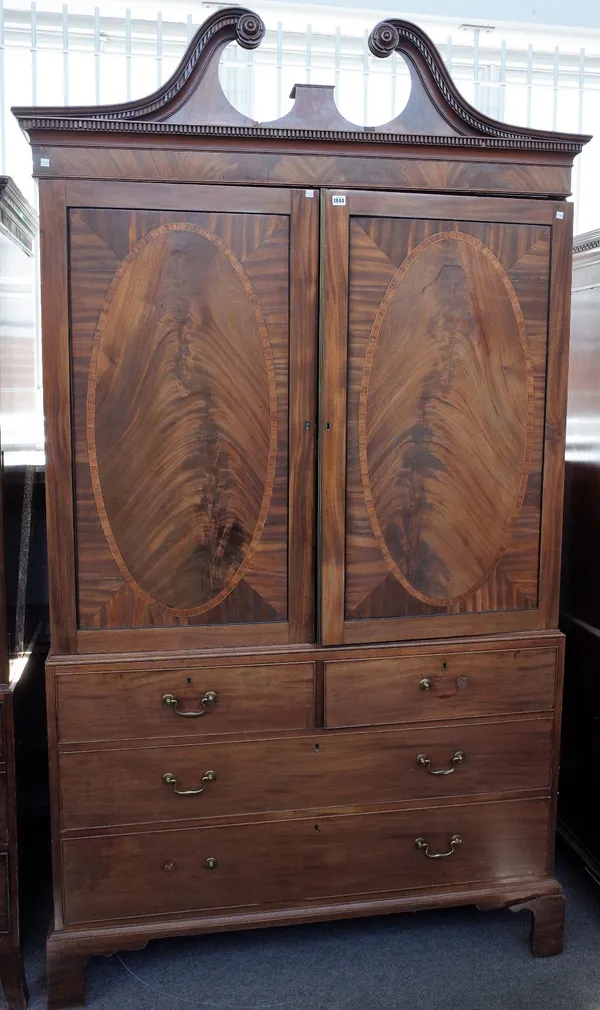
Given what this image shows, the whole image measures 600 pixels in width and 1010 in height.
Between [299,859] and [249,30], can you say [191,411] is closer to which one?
[249,30]

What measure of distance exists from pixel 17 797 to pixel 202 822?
0.41 meters

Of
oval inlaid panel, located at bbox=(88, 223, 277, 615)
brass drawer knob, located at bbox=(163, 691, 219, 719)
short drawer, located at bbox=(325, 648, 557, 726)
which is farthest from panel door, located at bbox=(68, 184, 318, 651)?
short drawer, located at bbox=(325, 648, 557, 726)

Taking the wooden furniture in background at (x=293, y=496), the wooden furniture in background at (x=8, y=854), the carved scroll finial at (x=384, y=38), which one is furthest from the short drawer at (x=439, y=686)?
the carved scroll finial at (x=384, y=38)

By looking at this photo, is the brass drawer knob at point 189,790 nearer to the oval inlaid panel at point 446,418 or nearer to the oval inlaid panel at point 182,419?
the oval inlaid panel at point 182,419

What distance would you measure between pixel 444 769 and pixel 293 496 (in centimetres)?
73

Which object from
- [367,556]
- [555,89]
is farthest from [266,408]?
[555,89]

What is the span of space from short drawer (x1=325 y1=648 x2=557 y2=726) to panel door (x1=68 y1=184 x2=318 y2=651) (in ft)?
0.70

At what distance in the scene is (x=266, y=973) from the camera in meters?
1.93

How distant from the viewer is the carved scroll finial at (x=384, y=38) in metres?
1.70

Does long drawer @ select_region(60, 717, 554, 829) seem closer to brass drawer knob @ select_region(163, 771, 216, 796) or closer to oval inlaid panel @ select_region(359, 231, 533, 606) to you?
brass drawer knob @ select_region(163, 771, 216, 796)

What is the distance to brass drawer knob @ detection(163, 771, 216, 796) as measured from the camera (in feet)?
5.96

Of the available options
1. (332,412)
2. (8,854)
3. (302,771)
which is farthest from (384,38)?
(8,854)

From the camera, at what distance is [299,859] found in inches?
74.5

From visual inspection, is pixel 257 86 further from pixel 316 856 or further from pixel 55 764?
pixel 316 856
